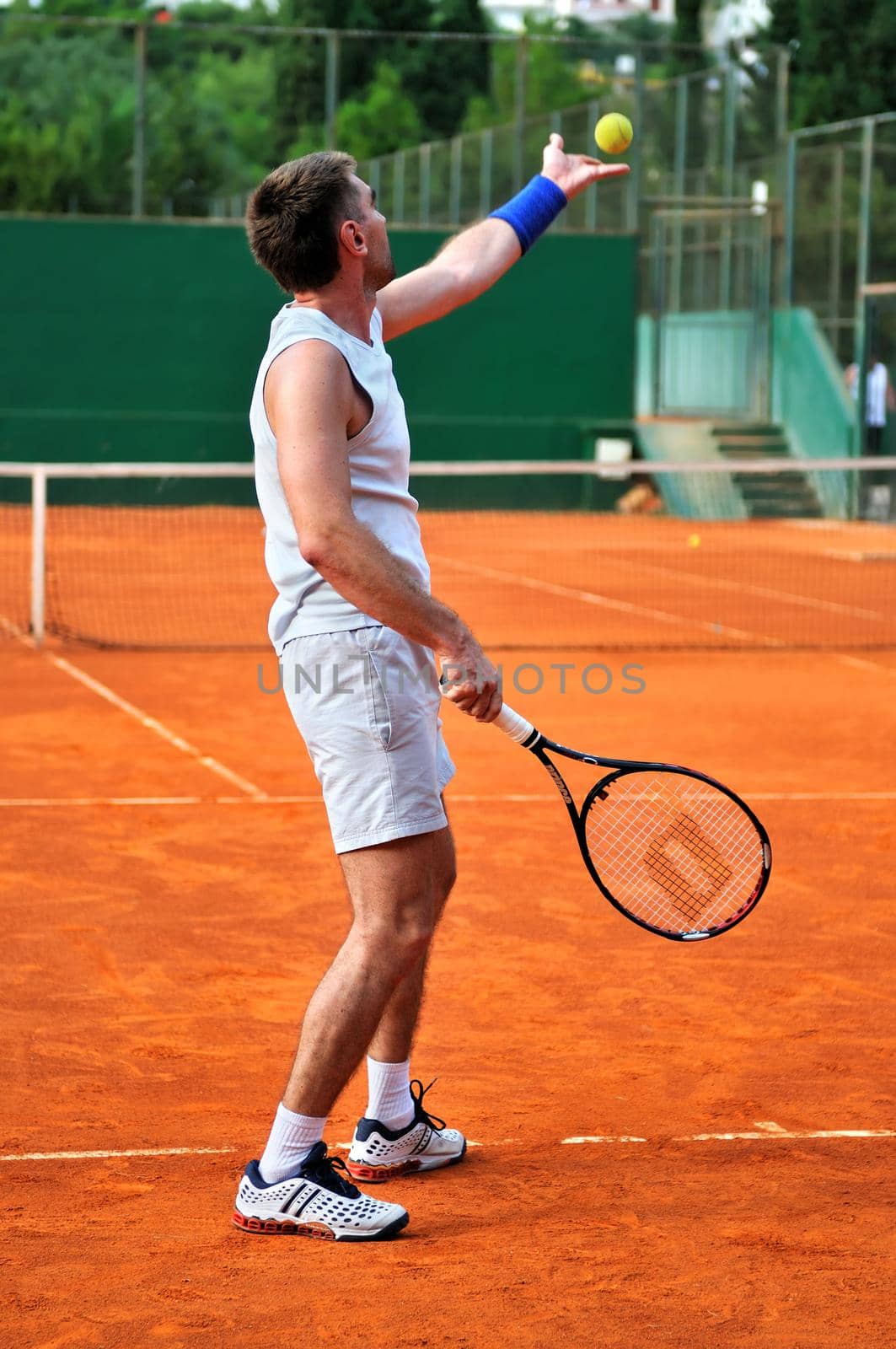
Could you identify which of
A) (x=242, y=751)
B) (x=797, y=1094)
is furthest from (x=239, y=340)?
(x=797, y=1094)

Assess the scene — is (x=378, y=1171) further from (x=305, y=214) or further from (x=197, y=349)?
(x=197, y=349)

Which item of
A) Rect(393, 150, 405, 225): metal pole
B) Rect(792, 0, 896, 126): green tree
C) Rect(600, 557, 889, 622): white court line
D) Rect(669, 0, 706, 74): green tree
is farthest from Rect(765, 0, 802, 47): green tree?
Rect(600, 557, 889, 622): white court line


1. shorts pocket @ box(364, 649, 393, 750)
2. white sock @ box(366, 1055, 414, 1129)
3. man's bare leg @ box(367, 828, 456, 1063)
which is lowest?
white sock @ box(366, 1055, 414, 1129)

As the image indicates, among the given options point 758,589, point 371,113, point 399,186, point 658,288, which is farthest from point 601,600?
point 371,113

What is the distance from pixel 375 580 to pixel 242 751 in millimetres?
5042

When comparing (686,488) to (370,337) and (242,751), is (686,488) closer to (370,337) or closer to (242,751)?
(242,751)

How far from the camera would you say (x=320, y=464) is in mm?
2941

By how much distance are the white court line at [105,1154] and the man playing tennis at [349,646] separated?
34 cm

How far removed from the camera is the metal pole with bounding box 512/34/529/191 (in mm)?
22750

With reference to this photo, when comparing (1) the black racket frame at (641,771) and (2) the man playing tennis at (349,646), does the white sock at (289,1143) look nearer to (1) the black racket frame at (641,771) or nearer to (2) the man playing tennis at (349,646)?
(2) the man playing tennis at (349,646)

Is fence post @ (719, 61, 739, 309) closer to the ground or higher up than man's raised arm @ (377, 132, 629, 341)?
higher up

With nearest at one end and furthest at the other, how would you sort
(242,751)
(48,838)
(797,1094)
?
(797,1094) < (48,838) < (242,751)

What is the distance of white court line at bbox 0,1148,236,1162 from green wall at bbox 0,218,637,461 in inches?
767

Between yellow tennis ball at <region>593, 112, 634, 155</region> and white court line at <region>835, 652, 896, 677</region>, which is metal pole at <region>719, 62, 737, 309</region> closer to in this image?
white court line at <region>835, 652, 896, 677</region>
